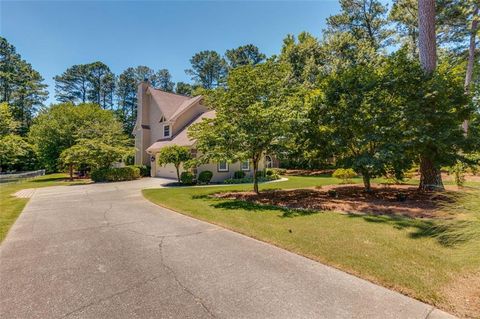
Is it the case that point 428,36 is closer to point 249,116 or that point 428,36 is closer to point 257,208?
point 249,116

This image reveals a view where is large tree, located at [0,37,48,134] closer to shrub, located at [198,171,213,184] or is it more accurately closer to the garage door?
the garage door

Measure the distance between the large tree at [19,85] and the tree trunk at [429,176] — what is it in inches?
2209

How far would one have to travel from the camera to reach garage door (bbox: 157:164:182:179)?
22.6 m

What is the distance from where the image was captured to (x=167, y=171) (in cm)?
2352

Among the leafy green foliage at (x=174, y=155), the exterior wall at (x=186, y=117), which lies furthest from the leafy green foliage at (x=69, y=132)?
the leafy green foliage at (x=174, y=155)

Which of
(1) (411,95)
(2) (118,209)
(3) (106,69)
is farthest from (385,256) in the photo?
(3) (106,69)

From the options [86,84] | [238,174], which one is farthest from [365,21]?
[86,84]

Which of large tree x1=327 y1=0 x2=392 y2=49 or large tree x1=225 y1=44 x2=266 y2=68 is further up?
large tree x1=225 y1=44 x2=266 y2=68

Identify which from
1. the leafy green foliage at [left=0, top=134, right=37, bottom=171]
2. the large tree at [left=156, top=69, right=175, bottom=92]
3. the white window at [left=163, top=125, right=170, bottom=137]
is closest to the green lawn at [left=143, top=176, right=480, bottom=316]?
the white window at [left=163, top=125, right=170, bottom=137]

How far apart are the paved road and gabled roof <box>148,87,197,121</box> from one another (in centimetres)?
2013

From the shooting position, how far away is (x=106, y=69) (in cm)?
5650

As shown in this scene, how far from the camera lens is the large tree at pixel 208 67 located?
5169cm

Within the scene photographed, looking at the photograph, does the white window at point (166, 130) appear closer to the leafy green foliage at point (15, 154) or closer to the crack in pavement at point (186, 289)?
the leafy green foliage at point (15, 154)

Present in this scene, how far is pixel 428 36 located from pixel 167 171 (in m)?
21.1
